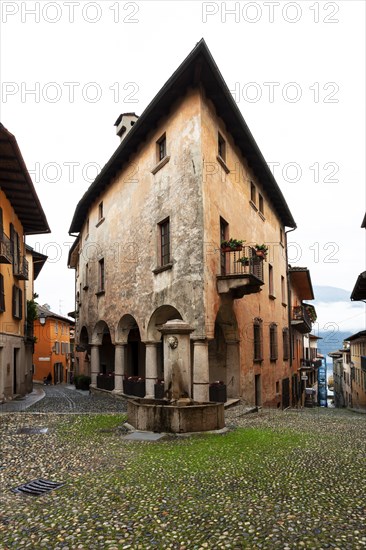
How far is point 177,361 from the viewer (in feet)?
34.4

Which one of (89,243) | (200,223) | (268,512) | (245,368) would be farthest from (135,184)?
(268,512)

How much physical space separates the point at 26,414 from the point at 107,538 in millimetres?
9927

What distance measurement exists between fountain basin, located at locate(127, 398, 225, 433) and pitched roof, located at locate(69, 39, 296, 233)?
33.2ft

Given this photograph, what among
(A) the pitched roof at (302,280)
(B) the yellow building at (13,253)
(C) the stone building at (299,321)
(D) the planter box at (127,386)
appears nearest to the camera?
(B) the yellow building at (13,253)

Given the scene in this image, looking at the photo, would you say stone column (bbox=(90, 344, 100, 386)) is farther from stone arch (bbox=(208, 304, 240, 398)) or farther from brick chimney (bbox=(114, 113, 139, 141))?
brick chimney (bbox=(114, 113, 139, 141))

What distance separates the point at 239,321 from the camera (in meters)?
16.8

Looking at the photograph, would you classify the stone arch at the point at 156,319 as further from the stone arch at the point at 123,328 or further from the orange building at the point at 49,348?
the orange building at the point at 49,348

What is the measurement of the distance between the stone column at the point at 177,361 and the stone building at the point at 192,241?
0.24 metres

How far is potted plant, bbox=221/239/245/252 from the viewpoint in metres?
14.3

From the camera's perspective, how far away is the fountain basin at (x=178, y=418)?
955cm

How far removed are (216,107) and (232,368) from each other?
980cm

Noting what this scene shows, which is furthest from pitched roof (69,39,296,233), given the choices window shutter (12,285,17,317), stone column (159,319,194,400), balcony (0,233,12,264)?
stone column (159,319,194,400)

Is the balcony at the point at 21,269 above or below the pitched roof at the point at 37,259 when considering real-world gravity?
below

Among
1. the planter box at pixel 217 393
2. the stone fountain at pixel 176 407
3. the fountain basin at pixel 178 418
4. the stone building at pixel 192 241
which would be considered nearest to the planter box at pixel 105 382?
the stone building at pixel 192 241
